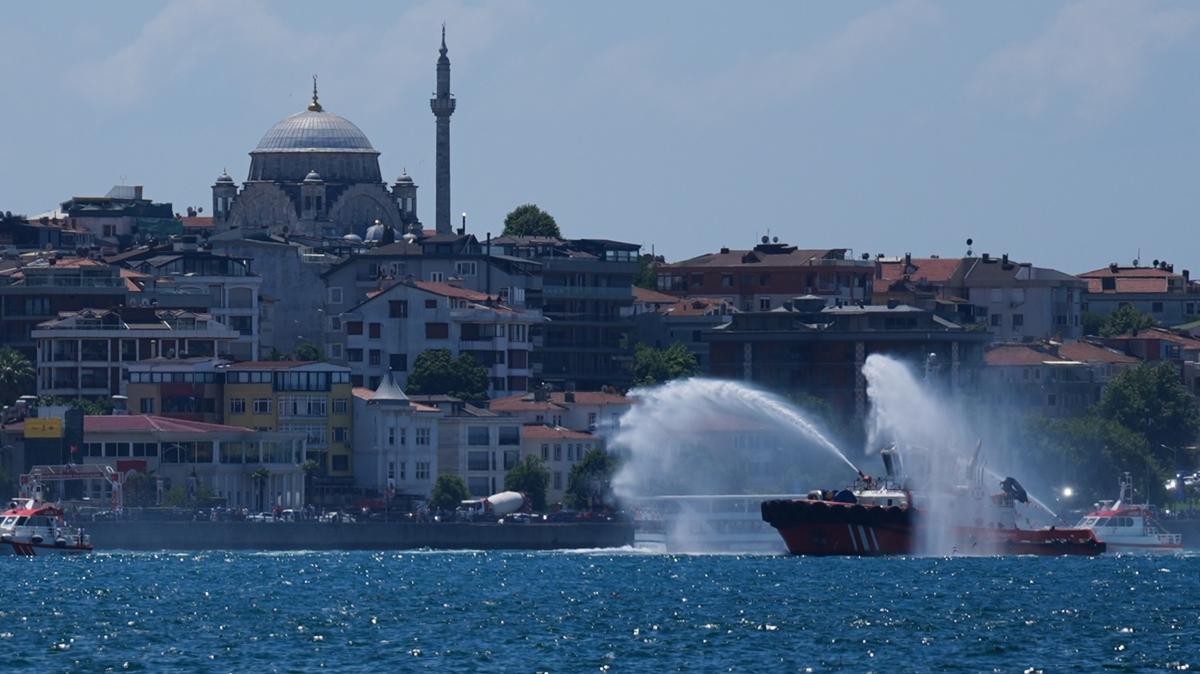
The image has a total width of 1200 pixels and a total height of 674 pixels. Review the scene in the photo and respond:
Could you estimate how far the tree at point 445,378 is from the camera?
18450 cm

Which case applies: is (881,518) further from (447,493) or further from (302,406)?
(302,406)

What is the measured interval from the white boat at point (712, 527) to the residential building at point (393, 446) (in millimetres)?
16530

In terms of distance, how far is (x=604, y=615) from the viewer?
102188mm

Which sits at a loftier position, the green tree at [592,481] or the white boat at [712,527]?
the green tree at [592,481]

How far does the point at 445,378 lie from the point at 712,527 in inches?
1475

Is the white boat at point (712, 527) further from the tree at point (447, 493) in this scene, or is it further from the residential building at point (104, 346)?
the residential building at point (104, 346)

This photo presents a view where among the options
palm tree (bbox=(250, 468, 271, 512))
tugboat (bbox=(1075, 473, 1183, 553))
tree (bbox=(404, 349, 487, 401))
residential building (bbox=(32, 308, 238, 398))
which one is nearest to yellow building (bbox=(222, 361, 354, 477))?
residential building (bbox=(32, 308, 238, 398))

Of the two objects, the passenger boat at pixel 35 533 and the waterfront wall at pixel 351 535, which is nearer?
the passenger boat at pixel 35 533

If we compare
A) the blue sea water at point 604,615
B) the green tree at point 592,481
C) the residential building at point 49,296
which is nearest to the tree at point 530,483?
the green tree at point 592,481

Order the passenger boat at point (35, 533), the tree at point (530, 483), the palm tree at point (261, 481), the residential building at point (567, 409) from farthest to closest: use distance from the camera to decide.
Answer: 1. the residential building at point (567, 409)
2. the tree at point (530, 483)
3. the palm tree at point (261, 481)
4. the passenger boat at point (35, 533)

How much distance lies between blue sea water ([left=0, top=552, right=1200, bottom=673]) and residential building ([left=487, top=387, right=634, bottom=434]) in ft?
132

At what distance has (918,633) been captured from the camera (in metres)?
94.8

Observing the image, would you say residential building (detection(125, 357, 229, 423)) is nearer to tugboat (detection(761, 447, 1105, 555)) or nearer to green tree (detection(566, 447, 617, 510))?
green tree (detection(566, 447, 617, 510))

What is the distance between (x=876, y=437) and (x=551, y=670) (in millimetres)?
60545
